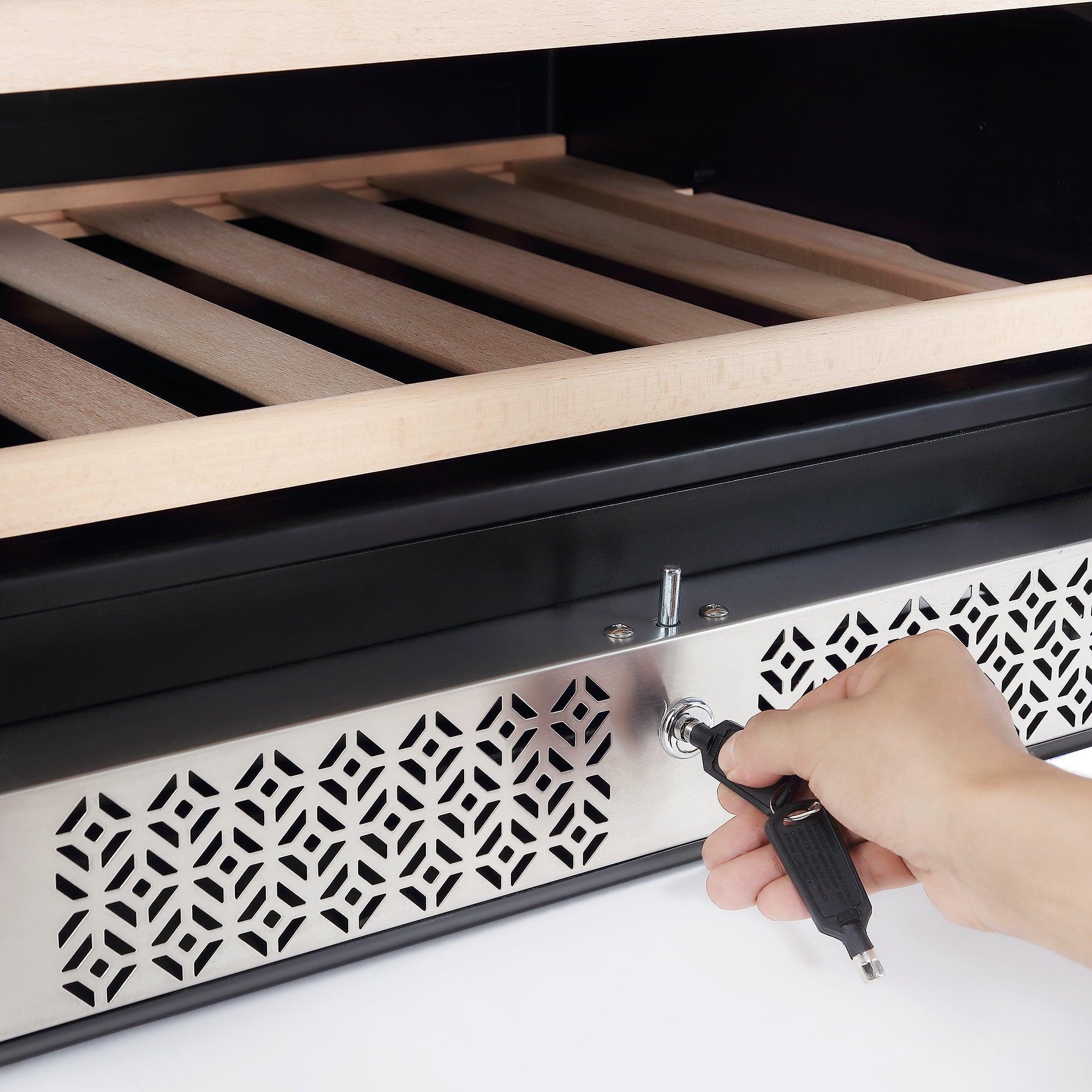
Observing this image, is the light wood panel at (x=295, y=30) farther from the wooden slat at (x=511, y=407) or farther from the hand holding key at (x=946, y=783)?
the hand holding key at (x=946, y=783)

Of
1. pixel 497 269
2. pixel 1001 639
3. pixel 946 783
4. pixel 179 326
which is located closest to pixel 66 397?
pixel 179 326

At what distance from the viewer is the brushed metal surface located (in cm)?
60

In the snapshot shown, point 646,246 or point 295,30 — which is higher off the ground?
point 295,30

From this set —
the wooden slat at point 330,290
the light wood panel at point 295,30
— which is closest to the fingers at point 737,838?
the wooden slat at point 330,290

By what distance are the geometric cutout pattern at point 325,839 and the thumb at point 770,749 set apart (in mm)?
108

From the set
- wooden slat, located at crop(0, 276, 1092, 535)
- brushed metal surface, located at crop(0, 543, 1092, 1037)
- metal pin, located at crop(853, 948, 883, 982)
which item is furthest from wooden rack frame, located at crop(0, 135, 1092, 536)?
metal pin, located at crop(853, 948, 883, 982)

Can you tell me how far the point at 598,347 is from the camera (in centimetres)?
84

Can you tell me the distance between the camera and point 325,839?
652 mm

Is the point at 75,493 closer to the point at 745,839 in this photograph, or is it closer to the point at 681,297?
the point at 745,839

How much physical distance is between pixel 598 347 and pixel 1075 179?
0.32m

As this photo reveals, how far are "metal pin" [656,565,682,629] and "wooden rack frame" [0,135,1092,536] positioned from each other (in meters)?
0.09

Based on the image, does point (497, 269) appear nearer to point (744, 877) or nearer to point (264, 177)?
point (264, 177)

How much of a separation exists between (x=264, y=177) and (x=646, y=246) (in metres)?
0.37

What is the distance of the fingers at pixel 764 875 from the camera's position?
64 cm
